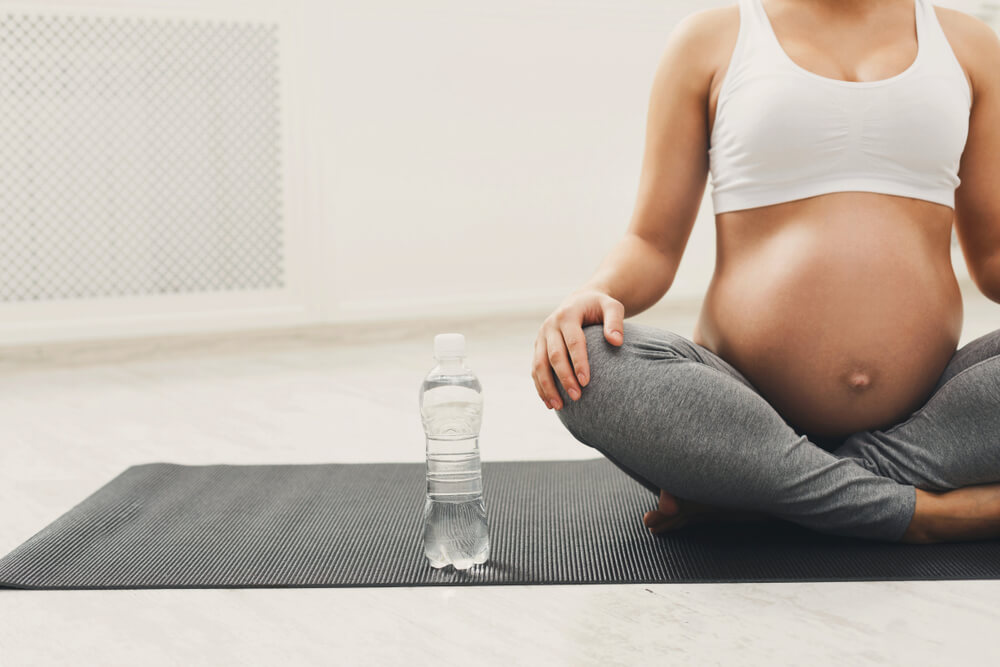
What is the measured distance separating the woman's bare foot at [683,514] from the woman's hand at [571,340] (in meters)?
0.19

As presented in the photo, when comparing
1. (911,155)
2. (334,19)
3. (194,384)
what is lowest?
(194,384)

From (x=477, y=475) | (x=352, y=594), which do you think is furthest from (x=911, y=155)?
(x=352, y=594)

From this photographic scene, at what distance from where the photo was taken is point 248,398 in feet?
7.07

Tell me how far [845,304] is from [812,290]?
4cm

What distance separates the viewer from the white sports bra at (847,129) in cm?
116

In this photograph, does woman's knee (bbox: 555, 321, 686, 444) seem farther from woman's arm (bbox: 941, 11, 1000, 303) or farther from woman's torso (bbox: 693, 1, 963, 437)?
woman's arm (bbox: 941, 11, 1000, 303)

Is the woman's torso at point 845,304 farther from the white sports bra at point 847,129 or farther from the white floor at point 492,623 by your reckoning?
the white floor at point 492,623

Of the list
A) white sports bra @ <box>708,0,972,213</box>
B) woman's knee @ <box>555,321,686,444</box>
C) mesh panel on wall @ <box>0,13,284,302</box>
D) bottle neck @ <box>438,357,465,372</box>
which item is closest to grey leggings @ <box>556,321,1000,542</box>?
woman's knee @ <box>555,321,686,444</box>

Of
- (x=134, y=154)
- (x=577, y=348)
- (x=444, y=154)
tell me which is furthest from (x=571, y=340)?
(x=444, y=154)

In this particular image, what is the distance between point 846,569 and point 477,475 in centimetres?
40

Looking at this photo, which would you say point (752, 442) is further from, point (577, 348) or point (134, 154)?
point (134, 154)

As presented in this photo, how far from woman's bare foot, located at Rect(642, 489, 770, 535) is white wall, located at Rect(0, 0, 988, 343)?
1850 mm

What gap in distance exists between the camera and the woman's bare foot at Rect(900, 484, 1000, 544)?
3.70 ft

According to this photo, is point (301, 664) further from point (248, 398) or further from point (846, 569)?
point (248, 398)
